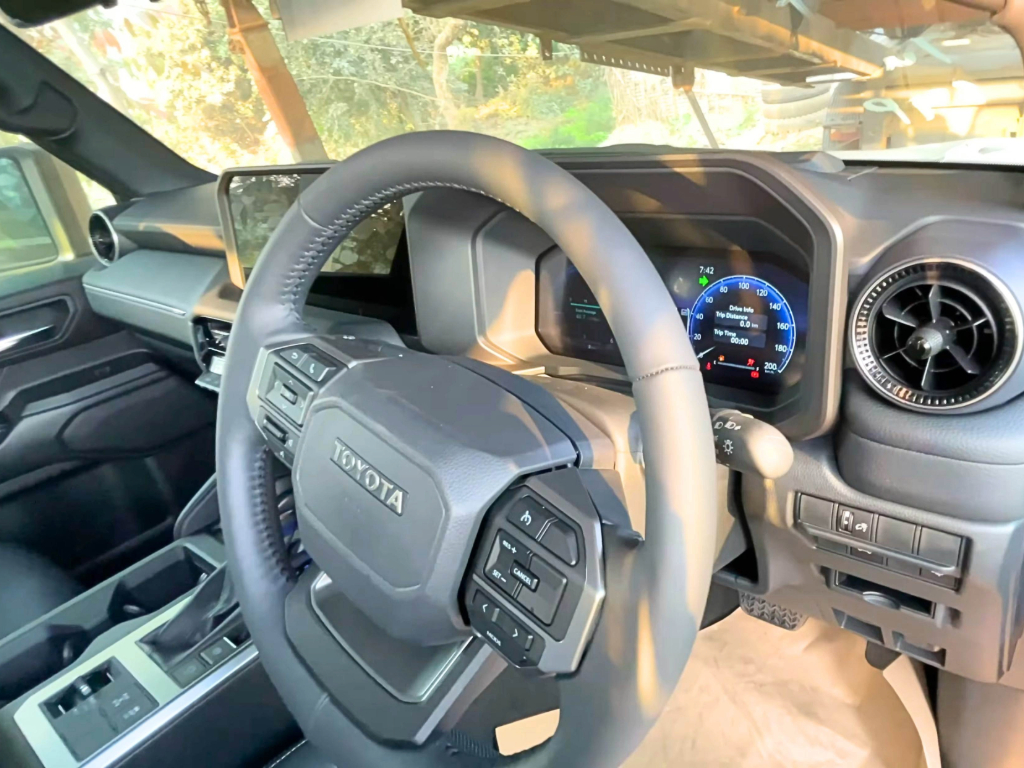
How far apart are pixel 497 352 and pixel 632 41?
1.95 ft

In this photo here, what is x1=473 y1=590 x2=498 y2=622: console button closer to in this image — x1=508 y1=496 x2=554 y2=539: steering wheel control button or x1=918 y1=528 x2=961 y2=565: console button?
x1=508 y1=496 x2=554 y2=539: steering wheel control button

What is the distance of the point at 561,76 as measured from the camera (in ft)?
4.72

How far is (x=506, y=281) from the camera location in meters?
1.16

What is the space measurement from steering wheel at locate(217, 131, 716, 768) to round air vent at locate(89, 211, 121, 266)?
133cm

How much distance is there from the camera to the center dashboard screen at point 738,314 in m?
0.89

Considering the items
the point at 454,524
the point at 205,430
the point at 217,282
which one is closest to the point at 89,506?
the point at 205,430

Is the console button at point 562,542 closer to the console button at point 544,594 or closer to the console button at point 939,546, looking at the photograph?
the console button at point 544,594

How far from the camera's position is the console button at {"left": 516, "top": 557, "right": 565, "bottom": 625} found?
1.94 ft

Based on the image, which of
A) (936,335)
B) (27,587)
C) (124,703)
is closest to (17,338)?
(27,587)

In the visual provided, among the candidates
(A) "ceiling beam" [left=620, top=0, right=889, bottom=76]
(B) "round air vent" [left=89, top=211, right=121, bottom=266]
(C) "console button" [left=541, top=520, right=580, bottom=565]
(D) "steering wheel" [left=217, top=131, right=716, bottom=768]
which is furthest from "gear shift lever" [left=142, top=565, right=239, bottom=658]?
(A) "ceiling beam" [left=620, top=0, right=889, bottom=76]

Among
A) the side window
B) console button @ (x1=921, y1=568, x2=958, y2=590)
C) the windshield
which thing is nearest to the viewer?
console button @ (x1=921, y1=568, x2=958, y2=590)

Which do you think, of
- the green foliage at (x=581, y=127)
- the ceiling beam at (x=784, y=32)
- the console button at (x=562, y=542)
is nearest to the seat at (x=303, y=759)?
the console button at (x=562, y=542)

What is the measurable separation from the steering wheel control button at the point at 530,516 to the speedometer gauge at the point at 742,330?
0.38m

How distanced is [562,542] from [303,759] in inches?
30.1
